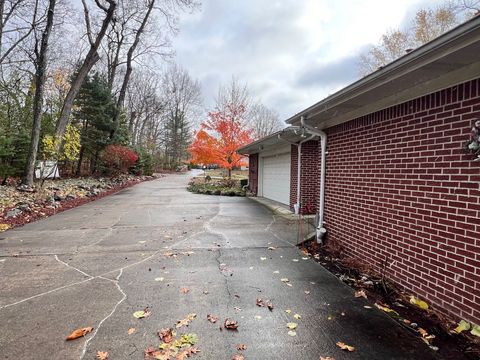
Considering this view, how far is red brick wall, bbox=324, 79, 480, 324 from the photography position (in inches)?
106

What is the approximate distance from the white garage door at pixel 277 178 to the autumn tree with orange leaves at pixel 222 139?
5378 millimetres

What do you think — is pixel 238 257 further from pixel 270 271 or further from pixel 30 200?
pixel 30 200

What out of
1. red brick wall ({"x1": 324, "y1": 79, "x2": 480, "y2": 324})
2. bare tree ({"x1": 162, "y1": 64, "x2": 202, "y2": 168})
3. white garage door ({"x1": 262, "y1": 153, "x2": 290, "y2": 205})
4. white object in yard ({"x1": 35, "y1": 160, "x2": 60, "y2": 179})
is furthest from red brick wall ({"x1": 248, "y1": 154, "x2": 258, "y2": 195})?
bare tree ({"x1": 162, "y1": 64, "x2": 202, "y2": 168})

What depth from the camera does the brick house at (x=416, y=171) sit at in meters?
2.63

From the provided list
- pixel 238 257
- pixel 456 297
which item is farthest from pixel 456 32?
pixel 238 257

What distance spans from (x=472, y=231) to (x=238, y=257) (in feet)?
10.6

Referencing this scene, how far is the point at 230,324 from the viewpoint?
271cm

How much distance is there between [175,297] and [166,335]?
30.7 inches

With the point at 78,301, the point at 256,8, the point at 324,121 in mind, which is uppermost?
the point at 256,8

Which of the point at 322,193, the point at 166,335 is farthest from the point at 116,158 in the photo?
the point at 166,335

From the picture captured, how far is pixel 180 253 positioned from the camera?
4980 mm

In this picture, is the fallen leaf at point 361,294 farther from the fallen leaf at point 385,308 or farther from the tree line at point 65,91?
the tree line at point 65,91

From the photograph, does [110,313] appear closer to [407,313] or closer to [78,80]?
[407,313]

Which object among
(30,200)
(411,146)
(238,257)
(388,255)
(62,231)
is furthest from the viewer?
(30,200)
